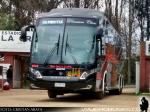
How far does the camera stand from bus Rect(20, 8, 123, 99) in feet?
71.9

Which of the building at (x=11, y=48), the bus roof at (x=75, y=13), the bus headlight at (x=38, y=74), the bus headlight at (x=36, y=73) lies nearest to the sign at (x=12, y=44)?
the building at (x=11, y=48)

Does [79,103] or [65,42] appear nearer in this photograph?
[79,103]

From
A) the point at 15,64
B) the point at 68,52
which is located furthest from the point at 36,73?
the point at 15,64

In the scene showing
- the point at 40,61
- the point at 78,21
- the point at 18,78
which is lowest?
the point at 18,78

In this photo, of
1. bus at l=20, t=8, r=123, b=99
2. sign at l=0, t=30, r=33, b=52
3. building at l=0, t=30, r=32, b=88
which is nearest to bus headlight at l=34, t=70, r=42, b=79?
bus at l=20, t=8, r=123, b=99

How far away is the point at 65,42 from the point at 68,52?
0.42 metres

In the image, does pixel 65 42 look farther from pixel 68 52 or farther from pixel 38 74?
pixel 38 74

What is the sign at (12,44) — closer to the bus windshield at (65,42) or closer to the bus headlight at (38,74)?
the bus windshield at (65,42)

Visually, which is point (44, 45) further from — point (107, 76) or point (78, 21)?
point (107, 76)

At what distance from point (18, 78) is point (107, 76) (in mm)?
16352

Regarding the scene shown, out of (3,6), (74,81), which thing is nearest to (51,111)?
(74,81)

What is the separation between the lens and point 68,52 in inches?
876

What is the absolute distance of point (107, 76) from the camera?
83.9 ft

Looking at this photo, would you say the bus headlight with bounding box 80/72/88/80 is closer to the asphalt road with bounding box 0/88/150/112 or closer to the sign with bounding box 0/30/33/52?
the asphalt road with bounding box 0/88/150/112
